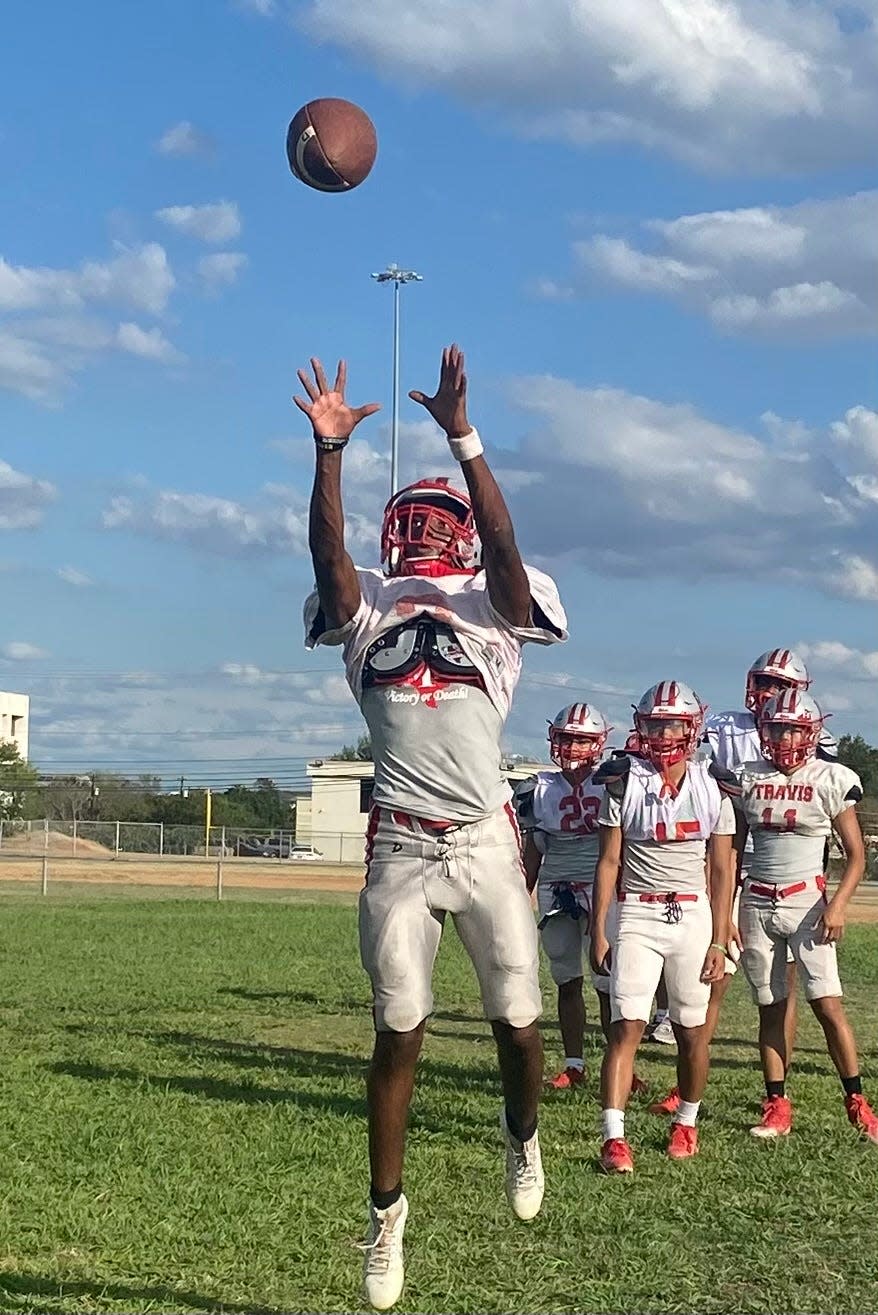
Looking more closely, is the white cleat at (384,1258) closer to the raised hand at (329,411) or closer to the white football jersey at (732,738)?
the raised hand at (329,411)

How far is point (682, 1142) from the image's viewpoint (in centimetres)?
755

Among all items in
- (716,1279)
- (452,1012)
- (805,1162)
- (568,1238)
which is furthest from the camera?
(452,1012)

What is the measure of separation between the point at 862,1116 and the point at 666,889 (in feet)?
5.26

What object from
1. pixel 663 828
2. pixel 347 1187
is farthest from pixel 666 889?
pixel 347 1187

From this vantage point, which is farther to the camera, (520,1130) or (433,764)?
(520,1130)

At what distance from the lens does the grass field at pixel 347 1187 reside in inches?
214

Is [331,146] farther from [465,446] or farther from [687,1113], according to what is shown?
[687,1113]

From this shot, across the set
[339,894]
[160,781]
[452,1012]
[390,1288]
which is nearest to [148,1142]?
[390,1288]

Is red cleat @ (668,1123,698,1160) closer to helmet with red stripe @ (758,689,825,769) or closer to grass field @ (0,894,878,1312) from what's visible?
grass field @ (0,894,878,1312)

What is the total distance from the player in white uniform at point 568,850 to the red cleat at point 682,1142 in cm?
209

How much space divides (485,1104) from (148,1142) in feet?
6.58

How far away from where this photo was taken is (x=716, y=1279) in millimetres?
5586

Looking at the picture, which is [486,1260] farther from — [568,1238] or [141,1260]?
[141,1260]

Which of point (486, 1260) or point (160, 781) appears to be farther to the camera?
point (160, 781)
